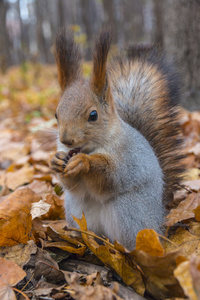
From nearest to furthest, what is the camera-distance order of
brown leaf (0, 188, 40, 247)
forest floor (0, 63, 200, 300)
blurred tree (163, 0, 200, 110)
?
forest floor (0, 63, 200, 300) < brown leaf (0, 188, 40, 247) < blurred tree (163, 0, 200, 110)

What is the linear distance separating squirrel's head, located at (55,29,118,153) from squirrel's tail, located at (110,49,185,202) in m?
0.24

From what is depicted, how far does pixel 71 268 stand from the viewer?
1129 mm

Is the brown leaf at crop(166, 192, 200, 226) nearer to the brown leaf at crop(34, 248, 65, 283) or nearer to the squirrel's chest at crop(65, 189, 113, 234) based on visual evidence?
the squirrel's chest at crop(65, 189, 113, 234)

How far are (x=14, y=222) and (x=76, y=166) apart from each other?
0.33 meters

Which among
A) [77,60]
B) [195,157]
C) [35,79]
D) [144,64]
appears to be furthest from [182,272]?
[35,79]

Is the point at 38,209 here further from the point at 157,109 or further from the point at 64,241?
the point at 157,109

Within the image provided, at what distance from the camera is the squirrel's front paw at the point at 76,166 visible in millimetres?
1065

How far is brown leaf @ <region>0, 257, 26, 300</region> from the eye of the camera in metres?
0.97

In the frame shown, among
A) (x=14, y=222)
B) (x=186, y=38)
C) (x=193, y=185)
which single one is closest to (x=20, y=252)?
(x=14, y=222)

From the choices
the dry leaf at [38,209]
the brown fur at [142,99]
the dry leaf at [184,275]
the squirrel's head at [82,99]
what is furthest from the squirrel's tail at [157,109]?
the dry leaf at [184,275]

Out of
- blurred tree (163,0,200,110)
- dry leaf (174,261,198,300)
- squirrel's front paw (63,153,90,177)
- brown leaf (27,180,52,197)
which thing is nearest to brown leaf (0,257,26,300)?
squirrel's front paw (63,153,90,177)

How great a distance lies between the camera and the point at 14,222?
1171 millimetres

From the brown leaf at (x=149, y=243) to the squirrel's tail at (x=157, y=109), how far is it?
17.2 inches

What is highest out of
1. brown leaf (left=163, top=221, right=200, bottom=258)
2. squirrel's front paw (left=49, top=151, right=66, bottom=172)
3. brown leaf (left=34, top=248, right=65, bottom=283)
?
squirrel's front paw (left=49, top=151, right=66, bottom=172)
